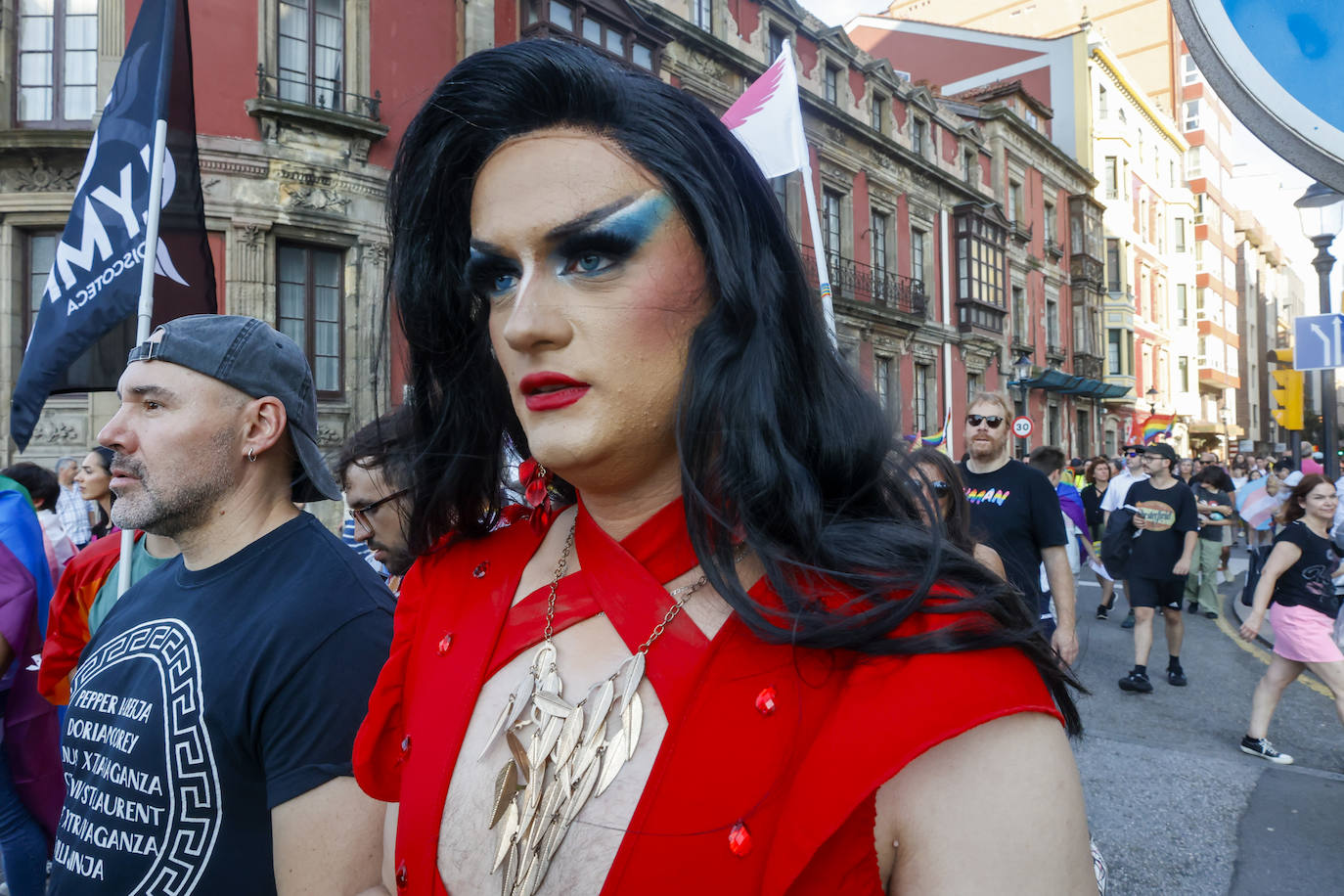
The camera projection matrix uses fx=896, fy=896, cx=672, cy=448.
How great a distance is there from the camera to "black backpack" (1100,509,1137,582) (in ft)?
24.5

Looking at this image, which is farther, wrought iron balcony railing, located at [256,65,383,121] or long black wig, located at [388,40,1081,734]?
wrought iron balcony railing, located at [256,65,383,121]

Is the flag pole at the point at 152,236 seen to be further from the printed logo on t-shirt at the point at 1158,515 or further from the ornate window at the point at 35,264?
the ornate window at the point at 35,264

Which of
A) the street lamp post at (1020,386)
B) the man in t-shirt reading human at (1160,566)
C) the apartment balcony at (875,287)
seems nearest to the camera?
the man in t-shirt reading human at (1160,566)

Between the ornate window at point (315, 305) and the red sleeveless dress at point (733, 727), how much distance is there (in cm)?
1198

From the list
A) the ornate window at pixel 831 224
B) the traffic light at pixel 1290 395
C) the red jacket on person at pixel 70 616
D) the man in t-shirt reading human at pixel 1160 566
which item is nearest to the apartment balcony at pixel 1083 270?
the ornate window at pixel 831 224

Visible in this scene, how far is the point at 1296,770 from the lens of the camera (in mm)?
4918

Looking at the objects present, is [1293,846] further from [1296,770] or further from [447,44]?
[447,44]

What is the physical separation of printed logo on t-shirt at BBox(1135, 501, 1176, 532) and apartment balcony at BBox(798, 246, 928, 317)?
1395 cm

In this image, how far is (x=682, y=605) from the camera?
1137mm

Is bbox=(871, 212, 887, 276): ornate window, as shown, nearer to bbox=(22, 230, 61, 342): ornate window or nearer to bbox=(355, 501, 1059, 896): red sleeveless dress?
bbox=(22, 230, 61, 342): ornate window

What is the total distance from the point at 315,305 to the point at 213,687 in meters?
11.9

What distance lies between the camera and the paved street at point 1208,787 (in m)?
3.71

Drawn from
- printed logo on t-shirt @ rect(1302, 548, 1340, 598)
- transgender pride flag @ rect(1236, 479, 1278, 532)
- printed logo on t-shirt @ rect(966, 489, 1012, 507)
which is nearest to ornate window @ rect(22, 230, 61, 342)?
printed logo on t-shirt @ rect(966, 489, 1012, 507)

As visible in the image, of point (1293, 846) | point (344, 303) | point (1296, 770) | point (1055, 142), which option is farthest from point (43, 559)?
point (1055, 142)
